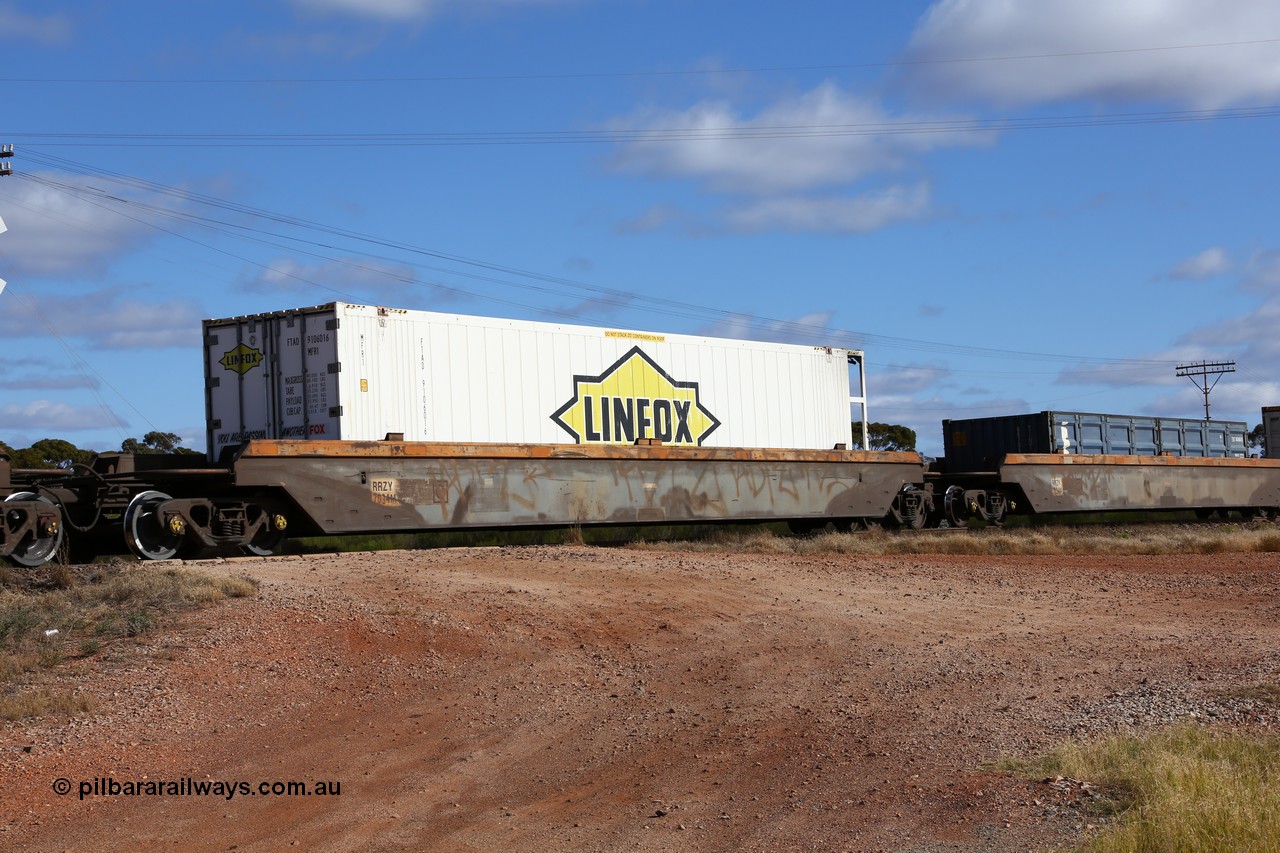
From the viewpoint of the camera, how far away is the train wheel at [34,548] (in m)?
13.9

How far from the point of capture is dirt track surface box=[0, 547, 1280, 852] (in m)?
6.24

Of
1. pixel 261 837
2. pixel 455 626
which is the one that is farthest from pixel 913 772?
pixel 455 626

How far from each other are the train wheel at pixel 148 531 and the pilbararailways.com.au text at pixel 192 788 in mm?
8270

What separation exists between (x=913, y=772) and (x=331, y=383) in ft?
38.9

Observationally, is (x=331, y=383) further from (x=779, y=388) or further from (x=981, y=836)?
(x=981, y=836)

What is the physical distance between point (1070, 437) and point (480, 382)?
15894 mm

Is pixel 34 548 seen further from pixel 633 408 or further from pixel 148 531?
pixel 633 408

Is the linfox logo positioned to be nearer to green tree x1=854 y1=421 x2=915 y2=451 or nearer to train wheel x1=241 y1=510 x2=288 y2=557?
train wheel x1=241 y1=510 x2=288 y2=557

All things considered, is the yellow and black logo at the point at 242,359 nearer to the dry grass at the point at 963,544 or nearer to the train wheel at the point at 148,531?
the train wheel at the point at 148,531

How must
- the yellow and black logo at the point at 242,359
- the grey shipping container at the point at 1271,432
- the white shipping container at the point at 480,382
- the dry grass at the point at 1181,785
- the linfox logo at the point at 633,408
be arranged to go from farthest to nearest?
the grey shipping container at the point at 1271,432
the linfox logo at the point at 633,408
the yellow and black logo at the point at 242,359
the white shipping container at the point at 480,382
the dry grass at the point at 1181,785

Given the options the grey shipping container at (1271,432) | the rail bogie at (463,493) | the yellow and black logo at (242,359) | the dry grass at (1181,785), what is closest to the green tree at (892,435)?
the grey shipping container at (1271,432)

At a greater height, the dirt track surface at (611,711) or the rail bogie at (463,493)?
the rail bogie at (463,493)

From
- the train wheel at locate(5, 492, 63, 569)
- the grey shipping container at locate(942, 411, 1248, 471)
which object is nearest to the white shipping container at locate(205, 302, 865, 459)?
the train wheel at locate(5, 492, 63, 569)

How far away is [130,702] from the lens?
27.4 ft
